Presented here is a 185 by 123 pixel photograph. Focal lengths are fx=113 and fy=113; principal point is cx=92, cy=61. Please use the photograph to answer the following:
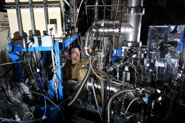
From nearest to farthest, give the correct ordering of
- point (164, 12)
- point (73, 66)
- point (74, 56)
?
point (73, 66) → point (74, 56) → point (164, 12)

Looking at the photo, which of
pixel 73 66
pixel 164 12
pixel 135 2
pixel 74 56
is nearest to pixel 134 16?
pixel 135 2

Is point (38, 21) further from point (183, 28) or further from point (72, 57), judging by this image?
point (183, 28)

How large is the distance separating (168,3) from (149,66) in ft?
11.8

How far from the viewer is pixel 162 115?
221 centimetres

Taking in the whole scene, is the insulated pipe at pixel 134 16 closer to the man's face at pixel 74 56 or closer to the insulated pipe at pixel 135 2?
the insulated pipe at pixel 135 2

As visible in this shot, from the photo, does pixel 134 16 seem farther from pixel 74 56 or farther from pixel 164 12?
pixel 164 12

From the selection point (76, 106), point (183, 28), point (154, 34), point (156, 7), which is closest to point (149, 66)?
point (154, 34)

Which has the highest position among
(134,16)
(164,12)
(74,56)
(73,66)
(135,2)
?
(164,12)

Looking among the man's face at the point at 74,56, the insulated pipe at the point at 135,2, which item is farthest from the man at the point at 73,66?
the insulated pipe at the point at 135,2

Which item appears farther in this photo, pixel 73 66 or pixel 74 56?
pixel 74 56

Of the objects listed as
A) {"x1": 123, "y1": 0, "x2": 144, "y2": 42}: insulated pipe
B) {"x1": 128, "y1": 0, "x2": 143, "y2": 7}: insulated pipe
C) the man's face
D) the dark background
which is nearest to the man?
the man's face

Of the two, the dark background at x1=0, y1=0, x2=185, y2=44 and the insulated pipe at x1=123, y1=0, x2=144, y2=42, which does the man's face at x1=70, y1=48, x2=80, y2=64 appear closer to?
the insulated pipe at x1=123, y1=0, x2=144, y2=42

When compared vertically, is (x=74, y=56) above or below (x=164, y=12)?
below

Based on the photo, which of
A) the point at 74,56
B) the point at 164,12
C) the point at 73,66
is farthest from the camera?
the point at 164,12
